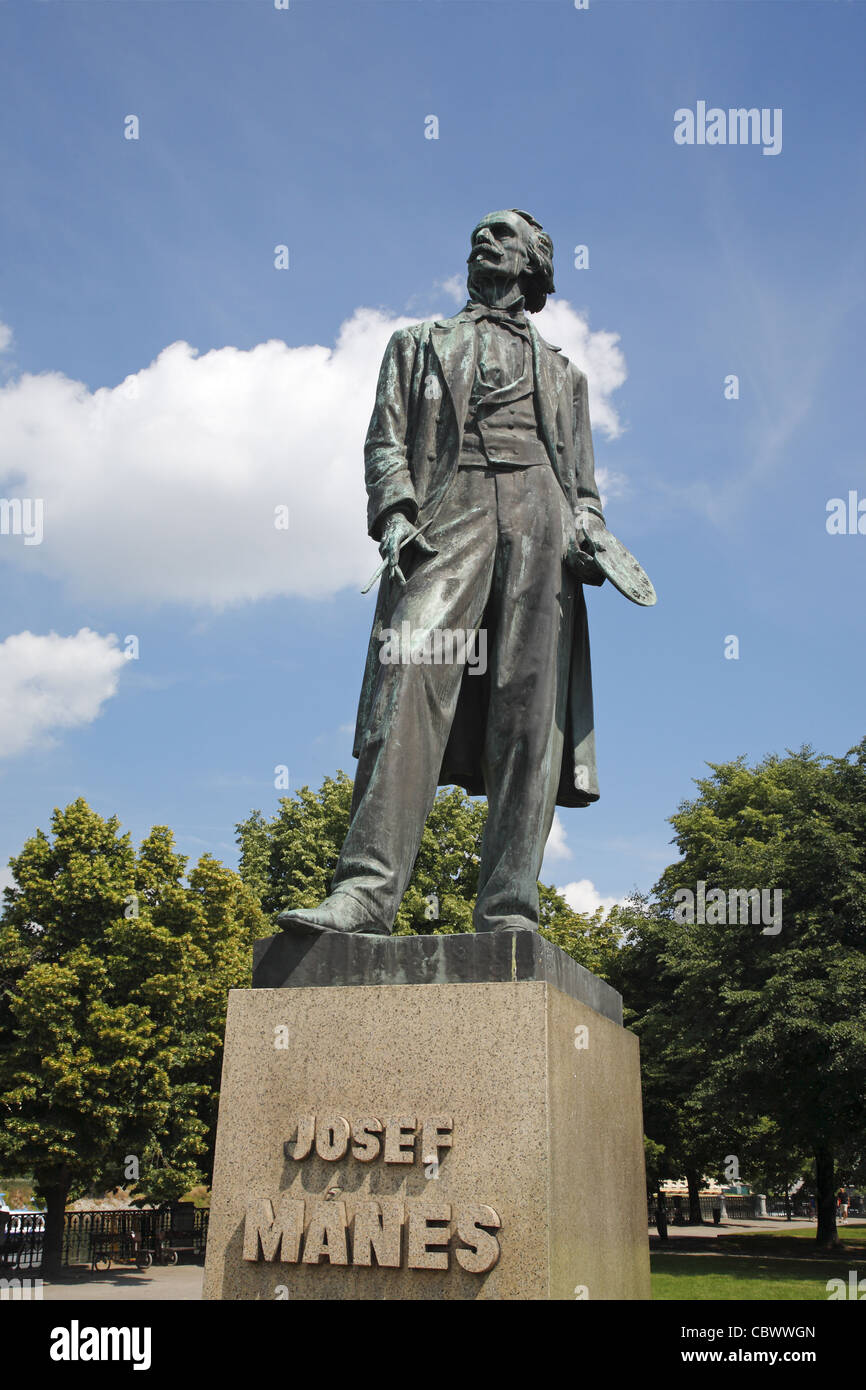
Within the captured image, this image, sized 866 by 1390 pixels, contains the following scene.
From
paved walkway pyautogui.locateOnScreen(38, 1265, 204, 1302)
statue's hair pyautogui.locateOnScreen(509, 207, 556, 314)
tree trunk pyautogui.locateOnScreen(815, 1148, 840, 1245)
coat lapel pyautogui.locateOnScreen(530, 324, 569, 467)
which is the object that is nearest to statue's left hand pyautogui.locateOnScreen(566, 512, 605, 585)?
coat lapel pyautogui.locateOnScreen(530, 324, 569, 467)

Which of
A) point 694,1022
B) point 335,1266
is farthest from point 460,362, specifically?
point 694,1022

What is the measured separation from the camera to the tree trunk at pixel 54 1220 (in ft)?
93.3

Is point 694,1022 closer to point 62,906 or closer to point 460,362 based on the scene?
point 62,906

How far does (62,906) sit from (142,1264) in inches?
406

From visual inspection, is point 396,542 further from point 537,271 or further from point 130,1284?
point 130,1284

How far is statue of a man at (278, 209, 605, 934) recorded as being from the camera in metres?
5.17

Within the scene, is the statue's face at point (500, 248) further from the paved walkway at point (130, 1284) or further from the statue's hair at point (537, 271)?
the paved walkway at point (130, 1284)

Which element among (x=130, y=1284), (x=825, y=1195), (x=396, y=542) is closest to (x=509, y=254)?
(x=396, y=542)

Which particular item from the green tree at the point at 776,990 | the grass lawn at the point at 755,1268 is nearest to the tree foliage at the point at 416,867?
the green tree at the point at 776,990

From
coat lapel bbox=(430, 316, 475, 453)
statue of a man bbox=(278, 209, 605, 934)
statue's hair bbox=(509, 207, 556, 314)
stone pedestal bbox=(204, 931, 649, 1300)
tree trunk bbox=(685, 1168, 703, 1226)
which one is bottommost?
tree trunk bbox=(685, 1168, 703, 1226)

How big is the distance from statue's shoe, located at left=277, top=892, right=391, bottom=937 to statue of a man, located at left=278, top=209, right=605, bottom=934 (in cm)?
2

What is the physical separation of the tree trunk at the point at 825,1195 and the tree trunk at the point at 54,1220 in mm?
20489

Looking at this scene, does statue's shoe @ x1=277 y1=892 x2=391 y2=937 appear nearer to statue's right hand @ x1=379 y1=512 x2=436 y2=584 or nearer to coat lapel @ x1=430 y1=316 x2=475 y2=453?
statue's right hand @ x1=379 y1=512 x2=436 y2=584

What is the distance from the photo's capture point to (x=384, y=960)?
4512mm
